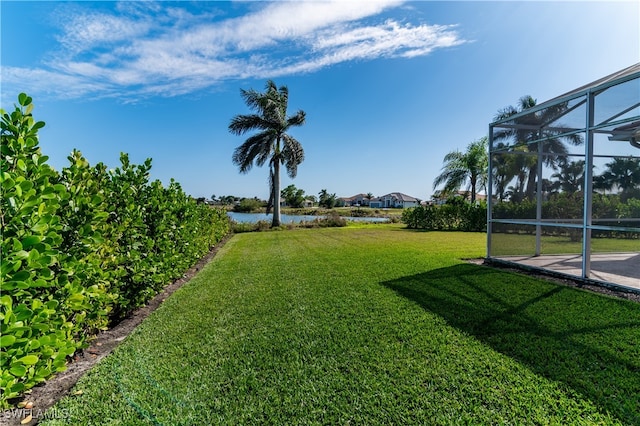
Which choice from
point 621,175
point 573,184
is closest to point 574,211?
point 573,184

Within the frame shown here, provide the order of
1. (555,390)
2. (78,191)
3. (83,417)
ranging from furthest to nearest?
(78,191) → (555,390) → (83,417)

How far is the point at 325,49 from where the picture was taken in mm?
10266

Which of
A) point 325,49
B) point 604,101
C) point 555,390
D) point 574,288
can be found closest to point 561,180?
point 604,101

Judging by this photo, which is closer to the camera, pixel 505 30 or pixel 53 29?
pixel 53 29

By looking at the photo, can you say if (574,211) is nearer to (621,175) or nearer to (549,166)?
(621,175)

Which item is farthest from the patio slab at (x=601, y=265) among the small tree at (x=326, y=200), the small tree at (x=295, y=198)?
the small tree at (x=326, y=200)

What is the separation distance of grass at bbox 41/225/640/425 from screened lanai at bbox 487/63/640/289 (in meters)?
1.55

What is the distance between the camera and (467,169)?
2489 centimetres

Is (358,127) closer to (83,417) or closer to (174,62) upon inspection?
Result: (174,62)

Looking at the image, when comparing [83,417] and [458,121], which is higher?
[458,121]

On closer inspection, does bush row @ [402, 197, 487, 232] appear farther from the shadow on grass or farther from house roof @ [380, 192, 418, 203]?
house roof @ [380, 192, 418, 203]

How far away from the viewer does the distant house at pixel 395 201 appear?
226 ft

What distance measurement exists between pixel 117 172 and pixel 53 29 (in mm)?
1962

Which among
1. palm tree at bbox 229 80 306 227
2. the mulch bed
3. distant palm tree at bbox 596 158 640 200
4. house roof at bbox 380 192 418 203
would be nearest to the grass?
the mulch bed
